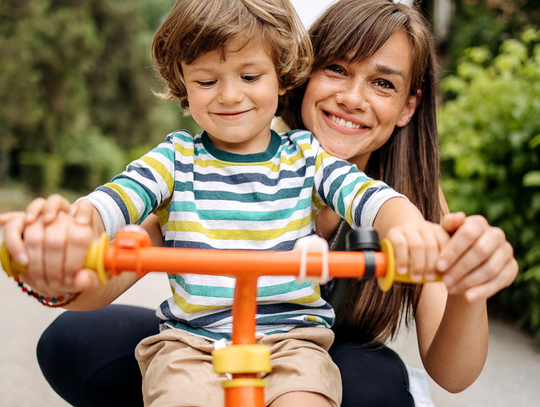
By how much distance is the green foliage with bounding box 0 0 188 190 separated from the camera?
10711 millimetres

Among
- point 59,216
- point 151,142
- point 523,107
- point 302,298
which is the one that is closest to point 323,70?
point 302,298

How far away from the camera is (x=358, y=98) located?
2.02m

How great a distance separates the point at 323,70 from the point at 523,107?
1.63 metres

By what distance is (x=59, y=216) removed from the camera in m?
1.06

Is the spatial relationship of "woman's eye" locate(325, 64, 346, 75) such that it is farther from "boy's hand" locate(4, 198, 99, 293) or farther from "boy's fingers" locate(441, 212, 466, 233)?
"boy's hand" locate(4, 198, 99, 293)

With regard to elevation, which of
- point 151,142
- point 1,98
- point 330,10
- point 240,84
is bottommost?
point 151,142

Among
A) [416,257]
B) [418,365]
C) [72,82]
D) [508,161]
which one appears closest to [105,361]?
[416,257]

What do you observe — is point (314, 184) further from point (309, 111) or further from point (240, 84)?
point (309, 111)

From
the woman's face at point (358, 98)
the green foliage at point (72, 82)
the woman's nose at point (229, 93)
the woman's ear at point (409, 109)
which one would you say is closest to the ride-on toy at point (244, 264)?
the woman's nose at point (229, 93)

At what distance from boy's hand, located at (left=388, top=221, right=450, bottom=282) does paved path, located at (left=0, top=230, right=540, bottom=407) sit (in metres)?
1.40

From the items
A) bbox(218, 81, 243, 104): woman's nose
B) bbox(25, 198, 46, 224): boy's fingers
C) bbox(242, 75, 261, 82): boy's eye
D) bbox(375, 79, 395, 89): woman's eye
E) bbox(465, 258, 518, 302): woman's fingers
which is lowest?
bbox(465, 258, 518, 302): woman's fingers

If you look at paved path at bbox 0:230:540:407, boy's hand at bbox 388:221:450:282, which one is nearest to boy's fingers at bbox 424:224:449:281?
boy's hand at bbox 388:221:450:282

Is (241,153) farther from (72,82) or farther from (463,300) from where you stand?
(72,82)

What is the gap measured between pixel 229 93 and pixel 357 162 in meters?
0.91
